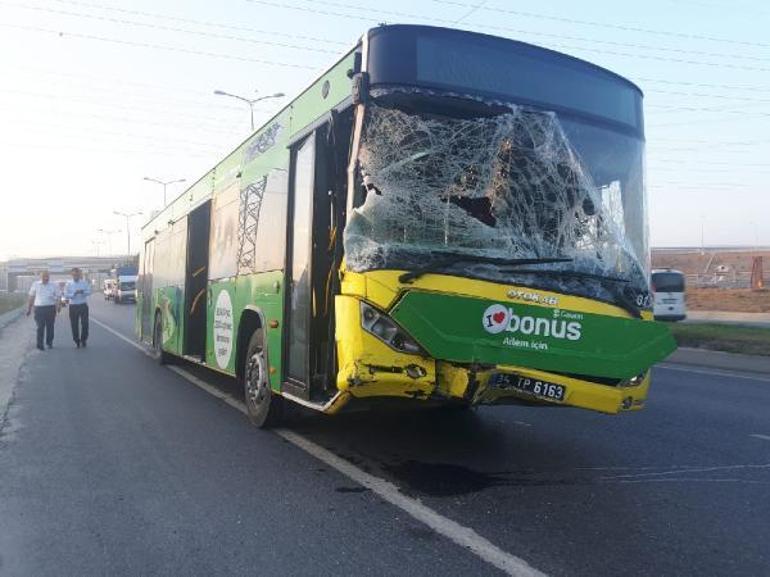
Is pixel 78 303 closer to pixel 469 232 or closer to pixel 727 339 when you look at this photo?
pixel 469 232

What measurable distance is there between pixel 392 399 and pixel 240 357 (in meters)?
A: 3.22

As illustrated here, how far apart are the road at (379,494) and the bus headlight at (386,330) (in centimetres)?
Answer: 106

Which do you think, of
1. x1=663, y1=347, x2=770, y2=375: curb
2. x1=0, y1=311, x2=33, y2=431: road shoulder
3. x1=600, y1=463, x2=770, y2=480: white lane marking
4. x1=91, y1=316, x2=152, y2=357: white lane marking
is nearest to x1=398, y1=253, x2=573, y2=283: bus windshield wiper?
x1=600, y1=463, x2=770, y2=480: white lane marking

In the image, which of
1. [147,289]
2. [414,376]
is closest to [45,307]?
[147,289]

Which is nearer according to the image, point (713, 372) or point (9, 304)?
point (713, 372)

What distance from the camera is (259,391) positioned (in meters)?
7.61

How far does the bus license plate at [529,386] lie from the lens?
516 centimetres

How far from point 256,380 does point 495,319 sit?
129 inches

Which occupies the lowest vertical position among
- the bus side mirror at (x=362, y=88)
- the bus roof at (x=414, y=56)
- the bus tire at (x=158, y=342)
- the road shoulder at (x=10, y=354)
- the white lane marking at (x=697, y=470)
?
the road shoulder at (x=10, y=354)

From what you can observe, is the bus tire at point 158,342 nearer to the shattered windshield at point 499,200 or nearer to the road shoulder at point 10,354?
the road shoulder at point 10,354

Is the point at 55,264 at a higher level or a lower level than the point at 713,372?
higher

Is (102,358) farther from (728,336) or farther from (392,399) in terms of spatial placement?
(728,336)

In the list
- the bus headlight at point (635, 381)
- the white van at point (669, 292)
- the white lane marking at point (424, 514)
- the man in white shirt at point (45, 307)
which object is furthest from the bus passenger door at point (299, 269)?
the white van at point (669, 292)

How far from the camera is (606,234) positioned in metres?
5.74
